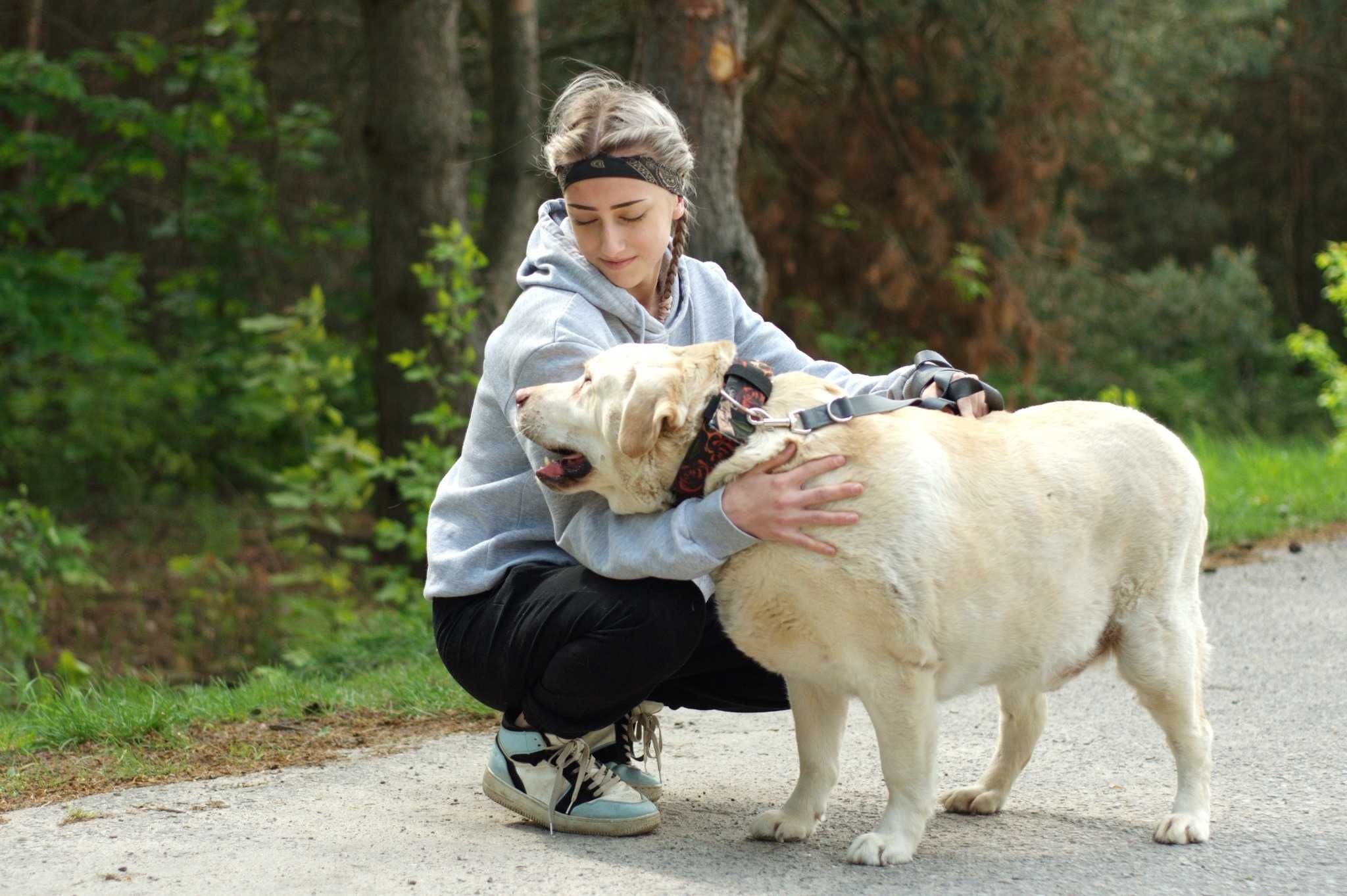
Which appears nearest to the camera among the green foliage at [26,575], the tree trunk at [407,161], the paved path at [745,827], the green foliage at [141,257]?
the paved path at [745,827]

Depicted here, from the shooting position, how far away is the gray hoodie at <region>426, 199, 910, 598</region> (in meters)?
3.24

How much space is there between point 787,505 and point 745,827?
1002 millimetres

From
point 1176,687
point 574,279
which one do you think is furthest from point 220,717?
point 1176,687

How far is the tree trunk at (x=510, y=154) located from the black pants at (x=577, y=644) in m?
5.47

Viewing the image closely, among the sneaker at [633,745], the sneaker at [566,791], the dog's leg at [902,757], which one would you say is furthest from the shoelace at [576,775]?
the dog's leg at [902,757]

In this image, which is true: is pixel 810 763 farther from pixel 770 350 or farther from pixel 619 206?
pixel 619 206

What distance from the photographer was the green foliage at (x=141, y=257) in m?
10.4

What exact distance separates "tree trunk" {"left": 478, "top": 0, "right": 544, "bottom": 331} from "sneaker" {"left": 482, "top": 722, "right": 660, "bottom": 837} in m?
5.54

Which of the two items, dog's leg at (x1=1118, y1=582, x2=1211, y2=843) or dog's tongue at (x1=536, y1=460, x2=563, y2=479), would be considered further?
dog's leg at (x1=1118, y1=582, x2=1211, y2=843)

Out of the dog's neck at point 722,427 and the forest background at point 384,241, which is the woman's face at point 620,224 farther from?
the forest background at point 384,241

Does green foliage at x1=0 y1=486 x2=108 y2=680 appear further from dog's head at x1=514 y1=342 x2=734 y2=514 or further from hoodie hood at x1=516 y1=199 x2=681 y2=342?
dog's head at x1=514 y1=342 x2=734 y2=514

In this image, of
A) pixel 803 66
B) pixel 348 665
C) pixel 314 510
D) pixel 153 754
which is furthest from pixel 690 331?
pixel 803 66

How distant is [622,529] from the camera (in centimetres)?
331

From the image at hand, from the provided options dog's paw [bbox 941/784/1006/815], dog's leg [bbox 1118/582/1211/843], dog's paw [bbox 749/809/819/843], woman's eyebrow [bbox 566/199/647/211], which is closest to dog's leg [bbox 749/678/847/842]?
dog's paw [bbox 749/809/819/843]
